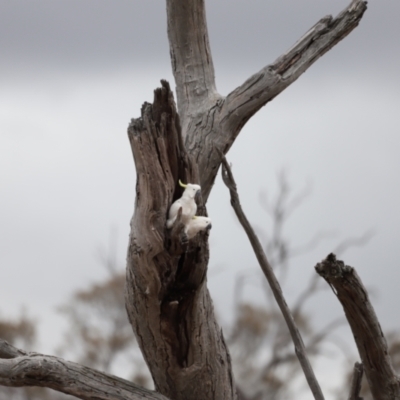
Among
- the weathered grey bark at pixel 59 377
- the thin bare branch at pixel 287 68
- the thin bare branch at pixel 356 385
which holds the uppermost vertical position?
the thin bare branch at pixel 287 68

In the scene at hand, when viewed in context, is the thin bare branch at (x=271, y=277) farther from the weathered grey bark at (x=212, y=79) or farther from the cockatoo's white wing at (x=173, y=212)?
the cockatoo's white wing at (x=173, y=212)

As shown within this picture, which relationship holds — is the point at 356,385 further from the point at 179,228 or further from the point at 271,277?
the point at 179,228

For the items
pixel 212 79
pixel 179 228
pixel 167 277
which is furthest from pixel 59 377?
pixel 212 79

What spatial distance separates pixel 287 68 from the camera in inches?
94.3

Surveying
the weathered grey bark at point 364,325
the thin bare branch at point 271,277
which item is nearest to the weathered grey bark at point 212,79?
the thin bare branch at point 271,277

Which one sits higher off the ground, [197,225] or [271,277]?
[271,277]

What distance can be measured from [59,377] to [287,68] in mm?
1220

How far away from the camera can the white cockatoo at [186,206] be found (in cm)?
169

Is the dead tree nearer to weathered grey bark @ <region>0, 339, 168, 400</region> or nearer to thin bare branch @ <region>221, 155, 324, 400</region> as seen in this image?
weathered grey bark @ <region>0, 339, 168, 400</region>

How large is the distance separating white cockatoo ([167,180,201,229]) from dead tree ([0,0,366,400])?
2cm

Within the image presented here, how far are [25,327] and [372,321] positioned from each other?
448 centimetres

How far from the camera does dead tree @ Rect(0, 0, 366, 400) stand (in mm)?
1700

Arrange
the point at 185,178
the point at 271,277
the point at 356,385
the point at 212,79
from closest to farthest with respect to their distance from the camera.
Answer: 1. the point at 185,178
2. the point at 356,385
3. the point at 271,277
4. the point at 212,79

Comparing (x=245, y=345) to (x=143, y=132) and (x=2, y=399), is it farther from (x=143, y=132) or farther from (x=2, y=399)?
(x=143, y=132)
